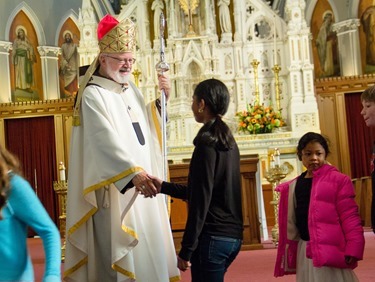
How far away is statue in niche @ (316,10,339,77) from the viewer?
16.4 meters

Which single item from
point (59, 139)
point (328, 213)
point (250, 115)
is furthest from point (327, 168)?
point (59, 139)

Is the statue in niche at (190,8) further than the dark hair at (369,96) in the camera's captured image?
Yes

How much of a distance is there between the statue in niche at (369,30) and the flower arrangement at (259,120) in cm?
293

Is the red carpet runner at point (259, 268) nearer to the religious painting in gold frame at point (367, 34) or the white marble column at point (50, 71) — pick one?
the religious painting in gold frame at point (367, 34)

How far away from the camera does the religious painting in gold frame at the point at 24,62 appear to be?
1695cm

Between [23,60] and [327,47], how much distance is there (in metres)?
6.54

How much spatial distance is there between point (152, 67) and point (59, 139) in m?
2.94

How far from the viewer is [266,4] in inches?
598

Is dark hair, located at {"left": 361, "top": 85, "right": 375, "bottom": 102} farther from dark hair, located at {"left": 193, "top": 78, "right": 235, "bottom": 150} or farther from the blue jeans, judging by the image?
the blue jeans

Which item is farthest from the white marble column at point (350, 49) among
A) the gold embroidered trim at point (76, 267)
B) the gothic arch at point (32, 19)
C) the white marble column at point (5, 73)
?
the gold embroidered trim at point (76, 267)

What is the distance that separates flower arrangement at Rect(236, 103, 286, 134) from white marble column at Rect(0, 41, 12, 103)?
5.37 m

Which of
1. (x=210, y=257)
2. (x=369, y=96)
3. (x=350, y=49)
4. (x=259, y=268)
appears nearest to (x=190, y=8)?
(x=350, y=49)

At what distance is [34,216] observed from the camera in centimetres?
239

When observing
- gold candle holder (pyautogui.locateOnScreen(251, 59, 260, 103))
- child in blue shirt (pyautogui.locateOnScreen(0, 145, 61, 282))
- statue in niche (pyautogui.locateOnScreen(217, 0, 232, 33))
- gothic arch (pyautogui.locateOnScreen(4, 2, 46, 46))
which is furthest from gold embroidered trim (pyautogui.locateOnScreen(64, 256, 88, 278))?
gothic arch (pyautogui.locateOnScreen(4, 2, 46, 46))
